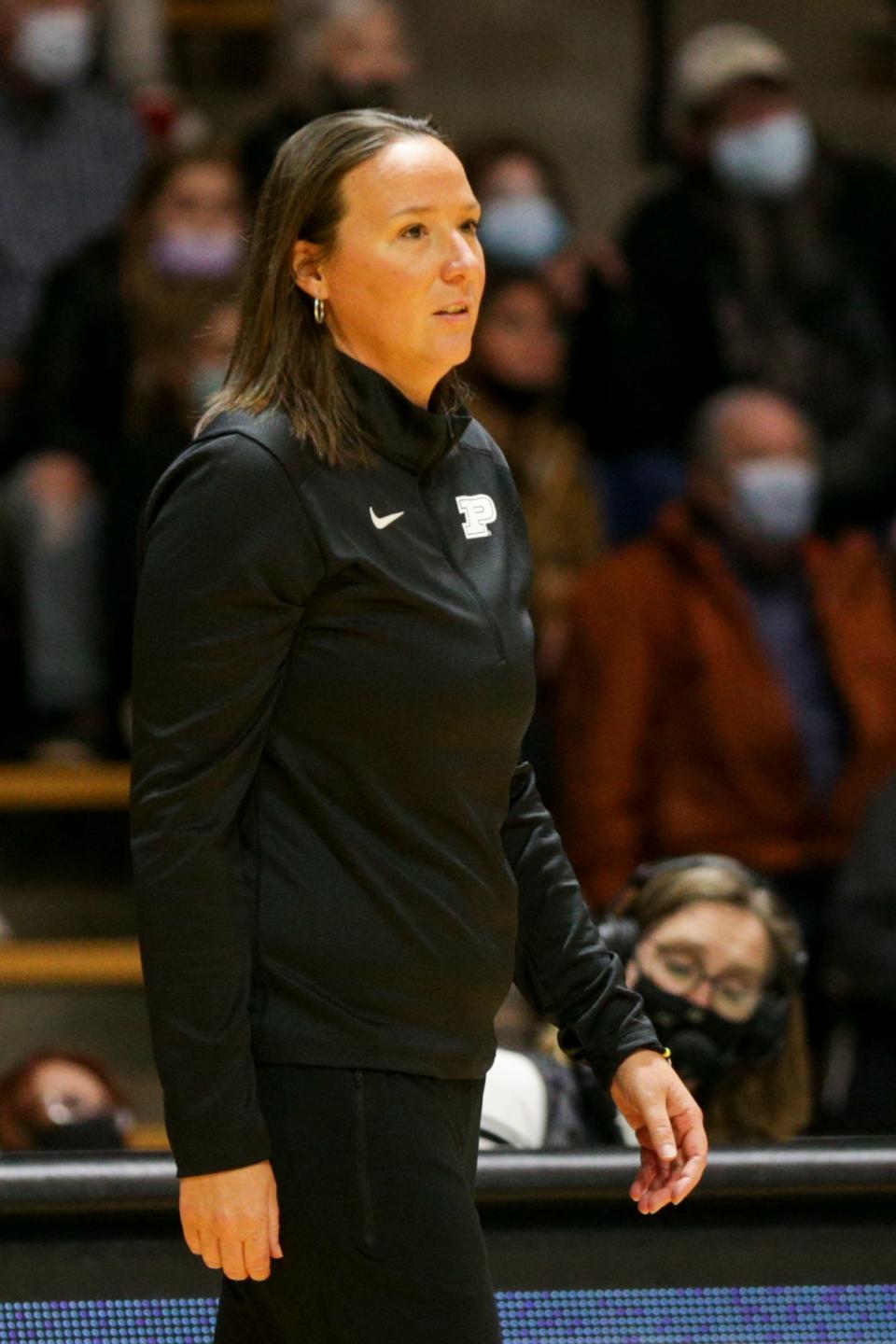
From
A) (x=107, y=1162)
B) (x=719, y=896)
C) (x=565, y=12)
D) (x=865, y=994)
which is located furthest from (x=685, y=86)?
(x=107, y=1162)

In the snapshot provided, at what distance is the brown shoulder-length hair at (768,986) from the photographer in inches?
99.5

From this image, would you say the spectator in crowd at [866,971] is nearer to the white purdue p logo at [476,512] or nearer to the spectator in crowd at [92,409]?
the spectator in crowd at [92,409]

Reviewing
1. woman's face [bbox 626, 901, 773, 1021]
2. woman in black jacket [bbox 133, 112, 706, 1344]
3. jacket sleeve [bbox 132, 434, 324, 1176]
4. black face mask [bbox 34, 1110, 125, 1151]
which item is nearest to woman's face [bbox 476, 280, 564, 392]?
black face mask [bbox 34, 1110, 125, 1151]

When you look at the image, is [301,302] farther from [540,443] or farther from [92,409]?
[92,409]

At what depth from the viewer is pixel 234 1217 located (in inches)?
58.4

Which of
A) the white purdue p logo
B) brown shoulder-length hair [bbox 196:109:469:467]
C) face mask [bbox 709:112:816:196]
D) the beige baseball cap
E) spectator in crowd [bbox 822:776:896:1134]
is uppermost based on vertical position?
brown shoulder-length hair [bbox 196:109:469:467]

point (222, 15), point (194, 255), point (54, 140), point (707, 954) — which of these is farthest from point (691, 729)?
point (222, 15)

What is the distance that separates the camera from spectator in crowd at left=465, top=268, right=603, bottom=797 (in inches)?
171

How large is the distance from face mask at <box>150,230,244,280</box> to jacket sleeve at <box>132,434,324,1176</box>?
2998 mm

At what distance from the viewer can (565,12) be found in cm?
629

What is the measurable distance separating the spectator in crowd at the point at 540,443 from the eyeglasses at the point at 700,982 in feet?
5.61

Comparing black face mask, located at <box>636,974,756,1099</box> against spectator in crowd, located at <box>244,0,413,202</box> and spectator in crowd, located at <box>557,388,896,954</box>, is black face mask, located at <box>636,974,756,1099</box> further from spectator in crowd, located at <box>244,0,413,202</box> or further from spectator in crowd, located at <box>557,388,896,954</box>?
spectator in crowd, located at <box>244,0,413,202</box>

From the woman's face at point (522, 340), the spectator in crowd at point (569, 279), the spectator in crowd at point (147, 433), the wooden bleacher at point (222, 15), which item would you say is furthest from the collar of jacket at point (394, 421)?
the wooden bleacher at point (222, 15)

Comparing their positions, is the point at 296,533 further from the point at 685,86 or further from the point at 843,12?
the point at 843,12
